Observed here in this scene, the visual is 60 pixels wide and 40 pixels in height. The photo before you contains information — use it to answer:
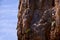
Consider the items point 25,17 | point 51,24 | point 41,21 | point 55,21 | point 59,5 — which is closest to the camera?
point 59,5

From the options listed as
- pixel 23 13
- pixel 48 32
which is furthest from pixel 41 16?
pixel 23 13

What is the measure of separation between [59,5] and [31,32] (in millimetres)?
2883

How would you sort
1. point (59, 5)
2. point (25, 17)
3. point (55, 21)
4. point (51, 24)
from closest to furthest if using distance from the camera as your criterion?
point (59, 5)
point (55, 21)
point (51, 24)
point (25, 17)

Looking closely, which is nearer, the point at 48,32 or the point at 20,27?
the point at 48,32

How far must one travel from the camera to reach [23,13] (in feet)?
40.5

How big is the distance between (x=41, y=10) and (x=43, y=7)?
0.16 meters

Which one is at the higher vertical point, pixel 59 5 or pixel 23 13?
pixel 59 5

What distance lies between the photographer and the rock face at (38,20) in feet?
33.7

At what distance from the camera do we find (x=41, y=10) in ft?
35.8

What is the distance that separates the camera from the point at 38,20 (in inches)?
432

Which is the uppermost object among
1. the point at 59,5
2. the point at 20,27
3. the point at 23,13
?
the point at 59,5

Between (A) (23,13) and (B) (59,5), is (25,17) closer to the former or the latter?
(A) (23,13)

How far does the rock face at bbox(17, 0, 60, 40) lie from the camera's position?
10.3 m

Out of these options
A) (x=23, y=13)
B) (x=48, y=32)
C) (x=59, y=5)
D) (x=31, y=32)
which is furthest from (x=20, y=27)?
(x=59, y=5)
